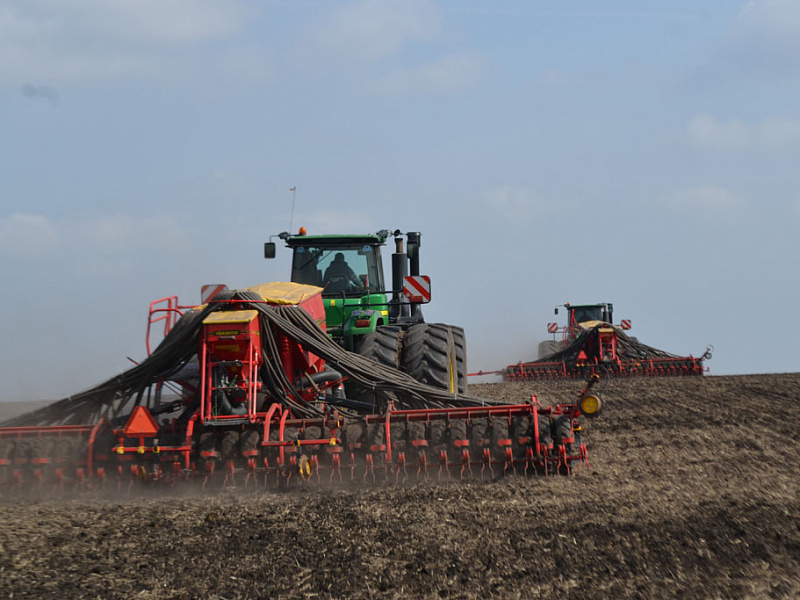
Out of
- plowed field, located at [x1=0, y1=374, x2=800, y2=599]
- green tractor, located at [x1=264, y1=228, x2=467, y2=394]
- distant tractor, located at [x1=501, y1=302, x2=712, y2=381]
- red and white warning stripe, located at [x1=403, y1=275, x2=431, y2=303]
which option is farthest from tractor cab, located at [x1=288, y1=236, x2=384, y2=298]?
distant tractor, located at [x1=501, y1=302, x2=712, y2=381]

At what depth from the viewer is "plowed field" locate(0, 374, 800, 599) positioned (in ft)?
12.4

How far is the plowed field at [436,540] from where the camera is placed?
3.79 metres

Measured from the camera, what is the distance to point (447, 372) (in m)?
8.01

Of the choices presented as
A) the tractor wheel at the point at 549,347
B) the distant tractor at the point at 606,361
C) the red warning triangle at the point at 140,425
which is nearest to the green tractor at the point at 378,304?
the red warning triangle at the point at 140,425

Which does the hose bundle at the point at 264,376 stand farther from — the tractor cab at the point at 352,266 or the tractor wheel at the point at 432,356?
the tractor cab at the point at 352,266

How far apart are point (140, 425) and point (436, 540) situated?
9.79 ft

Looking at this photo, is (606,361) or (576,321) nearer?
(606,361)

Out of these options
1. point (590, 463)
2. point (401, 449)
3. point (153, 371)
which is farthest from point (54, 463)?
point (590, 463)

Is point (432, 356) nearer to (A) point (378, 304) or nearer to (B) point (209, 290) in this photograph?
(A) point (378, 304)

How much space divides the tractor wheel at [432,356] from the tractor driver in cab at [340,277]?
0.95 m

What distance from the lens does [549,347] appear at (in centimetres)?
2388

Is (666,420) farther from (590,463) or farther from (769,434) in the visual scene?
(590,463)

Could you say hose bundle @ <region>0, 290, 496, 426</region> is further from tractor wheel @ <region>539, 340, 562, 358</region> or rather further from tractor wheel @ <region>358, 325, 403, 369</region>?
tractor wheel @ <region>539, 340, 562, 358</region>

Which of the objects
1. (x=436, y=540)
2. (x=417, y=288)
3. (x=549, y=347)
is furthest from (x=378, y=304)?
(x=549, y=347)
